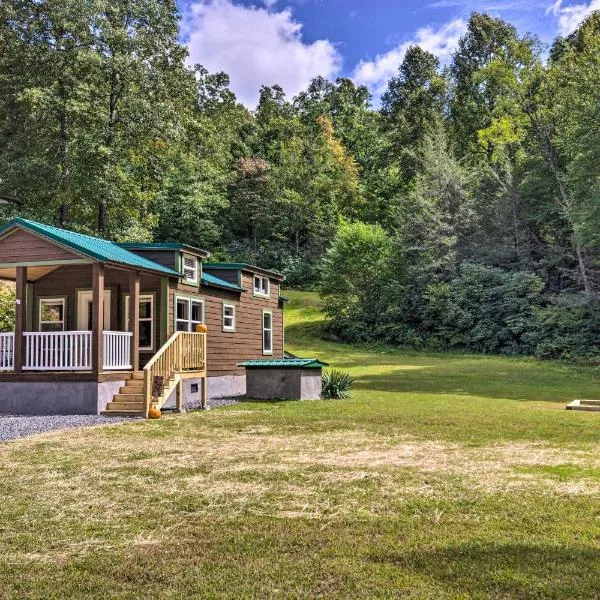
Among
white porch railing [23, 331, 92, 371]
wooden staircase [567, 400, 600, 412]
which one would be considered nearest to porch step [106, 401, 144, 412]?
white porch railing [23, 331, 92, 371]

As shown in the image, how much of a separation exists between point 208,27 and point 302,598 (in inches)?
895

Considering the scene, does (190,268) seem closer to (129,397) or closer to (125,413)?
(129,397)

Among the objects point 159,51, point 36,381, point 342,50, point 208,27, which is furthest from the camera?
point 342,50

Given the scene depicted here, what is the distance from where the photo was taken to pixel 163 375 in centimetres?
1299

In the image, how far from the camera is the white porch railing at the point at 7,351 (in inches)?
535

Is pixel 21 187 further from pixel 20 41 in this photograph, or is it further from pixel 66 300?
pixel 66 300

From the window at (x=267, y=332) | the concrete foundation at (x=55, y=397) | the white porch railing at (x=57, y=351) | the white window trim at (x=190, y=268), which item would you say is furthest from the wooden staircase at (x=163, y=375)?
the window at (x=267, y=332)

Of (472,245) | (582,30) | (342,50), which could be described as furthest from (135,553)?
(342,50)

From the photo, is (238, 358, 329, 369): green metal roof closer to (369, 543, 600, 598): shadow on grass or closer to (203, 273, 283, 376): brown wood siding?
(203, 273, 283, 376): brown wood siding

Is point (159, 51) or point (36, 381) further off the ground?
point (159, 51)

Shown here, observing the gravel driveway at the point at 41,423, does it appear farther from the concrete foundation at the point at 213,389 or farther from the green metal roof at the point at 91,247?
the green metal roof at the point at 91,247

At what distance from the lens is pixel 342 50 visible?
46.3 metres

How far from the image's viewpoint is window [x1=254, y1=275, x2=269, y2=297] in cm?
1955

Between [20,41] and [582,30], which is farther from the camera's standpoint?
[582,30]
